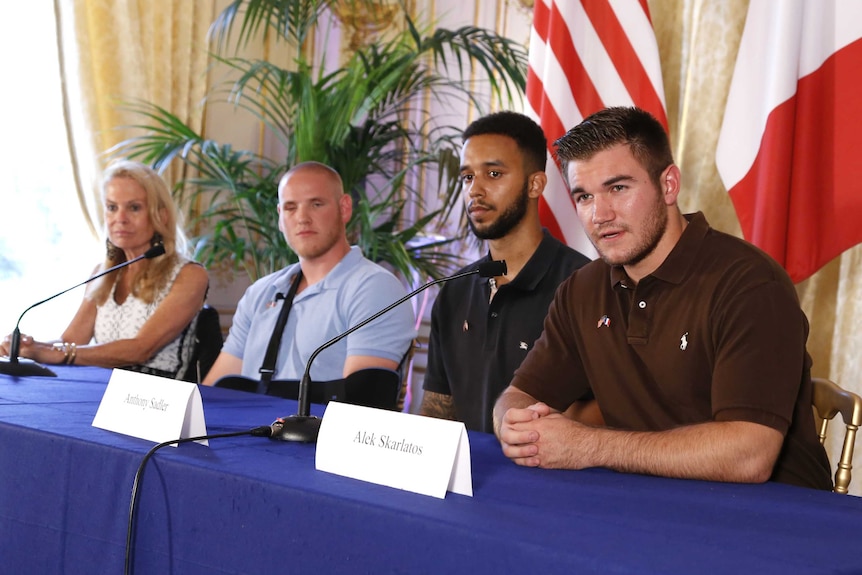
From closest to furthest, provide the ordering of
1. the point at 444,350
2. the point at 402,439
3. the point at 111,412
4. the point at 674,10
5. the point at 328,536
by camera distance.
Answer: the point at 328,536 < the point at 402,439 < the point at 111,412 < the point at 444,350 < the point at 674,10

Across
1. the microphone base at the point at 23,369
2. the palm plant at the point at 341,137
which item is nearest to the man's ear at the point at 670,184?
the microphone base at the point at 23,369

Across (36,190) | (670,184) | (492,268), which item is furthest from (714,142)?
(36,190)

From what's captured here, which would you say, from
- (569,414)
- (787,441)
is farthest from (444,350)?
(787,441)

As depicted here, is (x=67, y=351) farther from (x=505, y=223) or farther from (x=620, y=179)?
(x=620, y=179)

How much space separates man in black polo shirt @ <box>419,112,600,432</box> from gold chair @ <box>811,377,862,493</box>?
A: 656 mm

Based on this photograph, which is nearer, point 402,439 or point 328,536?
point 328,536

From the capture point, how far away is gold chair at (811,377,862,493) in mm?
1665

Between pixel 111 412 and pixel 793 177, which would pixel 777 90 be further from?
pixel 111 412

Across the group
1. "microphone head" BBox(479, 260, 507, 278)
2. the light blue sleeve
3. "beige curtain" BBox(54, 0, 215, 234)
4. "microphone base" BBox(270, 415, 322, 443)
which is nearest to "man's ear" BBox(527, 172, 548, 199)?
the light blue sleeve

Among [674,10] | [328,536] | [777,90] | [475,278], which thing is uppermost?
[674,10]

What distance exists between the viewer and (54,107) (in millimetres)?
4266

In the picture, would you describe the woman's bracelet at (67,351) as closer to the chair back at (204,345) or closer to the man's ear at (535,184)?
the chair back at (204,345)

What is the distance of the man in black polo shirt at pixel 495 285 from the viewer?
2.23m

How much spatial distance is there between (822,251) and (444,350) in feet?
3.34
